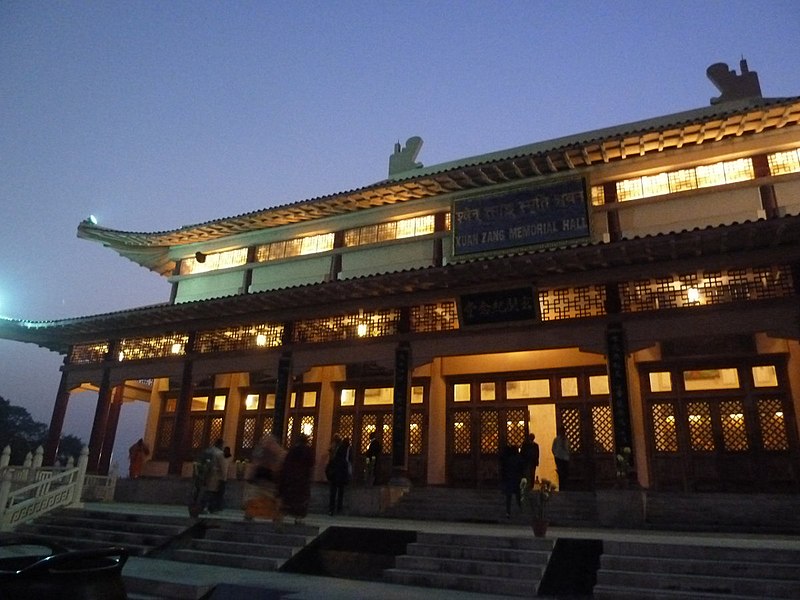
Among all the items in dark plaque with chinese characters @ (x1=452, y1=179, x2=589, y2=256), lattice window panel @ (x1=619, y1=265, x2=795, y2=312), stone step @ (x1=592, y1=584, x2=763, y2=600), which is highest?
dark plaque with chinese characters @ (x1=452, y1=179, x2=589, y2=256)

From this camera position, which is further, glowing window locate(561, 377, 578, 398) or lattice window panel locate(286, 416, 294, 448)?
lattice window panel locate(286, 416, 294, 448)

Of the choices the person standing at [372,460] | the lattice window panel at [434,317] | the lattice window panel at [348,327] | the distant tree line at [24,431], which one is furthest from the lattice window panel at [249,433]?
the distant tree line at [24,431]

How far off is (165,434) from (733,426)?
54.4ft

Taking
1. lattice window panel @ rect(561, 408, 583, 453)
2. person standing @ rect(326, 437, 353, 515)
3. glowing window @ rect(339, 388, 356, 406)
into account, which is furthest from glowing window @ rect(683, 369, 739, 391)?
glowing window @ rect(339, 388, 356, 406)

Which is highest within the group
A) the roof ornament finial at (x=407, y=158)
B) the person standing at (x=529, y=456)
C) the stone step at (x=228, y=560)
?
the roof ornament finial at (x=407, y=158)

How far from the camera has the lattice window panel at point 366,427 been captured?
15.4 metres

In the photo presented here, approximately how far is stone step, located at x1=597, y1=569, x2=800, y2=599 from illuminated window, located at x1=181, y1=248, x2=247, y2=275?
15.1 m

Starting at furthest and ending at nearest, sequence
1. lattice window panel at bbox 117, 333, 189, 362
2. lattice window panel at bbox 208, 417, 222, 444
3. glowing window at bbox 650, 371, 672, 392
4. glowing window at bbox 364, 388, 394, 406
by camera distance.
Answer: lattice window panel at bbox 208, 417, 222, 444 → lattice window panel at bbox 117, 333, 189, 362 → glowing window at bbox 364, 388, 394, 406 → glowing window at bbox 650, 371, 672, 392

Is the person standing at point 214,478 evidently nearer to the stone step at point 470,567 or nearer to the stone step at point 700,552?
the stone step at point 470,567

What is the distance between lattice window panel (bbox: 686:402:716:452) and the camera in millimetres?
12055

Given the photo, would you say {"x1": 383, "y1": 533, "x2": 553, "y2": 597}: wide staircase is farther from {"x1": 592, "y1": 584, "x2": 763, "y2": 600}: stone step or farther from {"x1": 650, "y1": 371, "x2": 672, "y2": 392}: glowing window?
{"x1": 650, "y1": 371, "x2": 672, "y2": 392}: glowing window

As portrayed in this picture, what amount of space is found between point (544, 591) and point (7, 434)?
49.7m

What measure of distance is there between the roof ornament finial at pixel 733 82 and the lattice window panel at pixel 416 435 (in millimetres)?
12413

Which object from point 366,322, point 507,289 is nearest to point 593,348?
point 507,289
